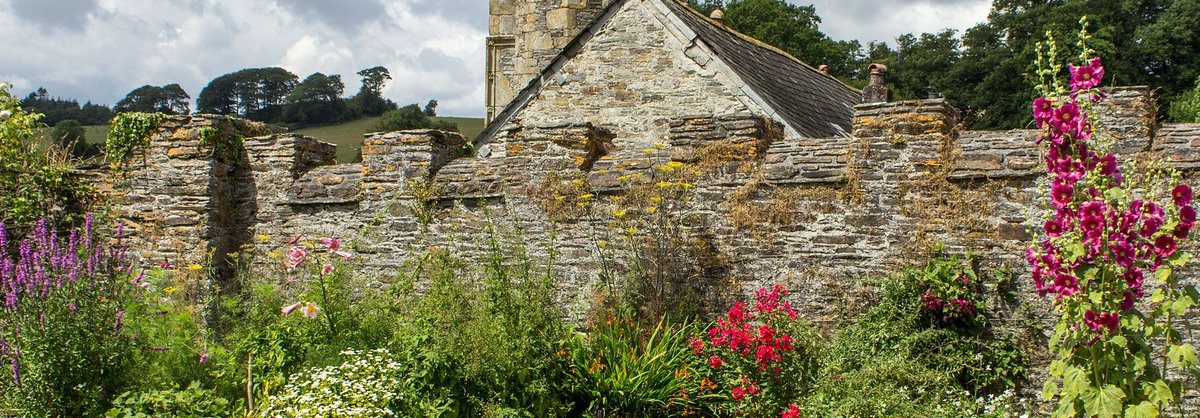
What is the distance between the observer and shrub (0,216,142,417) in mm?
5977

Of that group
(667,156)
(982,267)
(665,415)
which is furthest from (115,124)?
(982,267)

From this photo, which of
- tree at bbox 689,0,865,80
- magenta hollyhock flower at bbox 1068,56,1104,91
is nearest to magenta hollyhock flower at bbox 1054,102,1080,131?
magenta hollyhock flower at bbox 1068,56,1104,91

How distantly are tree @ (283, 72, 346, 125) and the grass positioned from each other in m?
0.86

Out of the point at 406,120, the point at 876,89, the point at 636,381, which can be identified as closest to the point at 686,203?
the point at 636,381

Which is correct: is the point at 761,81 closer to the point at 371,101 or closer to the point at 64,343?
the point at 64,343

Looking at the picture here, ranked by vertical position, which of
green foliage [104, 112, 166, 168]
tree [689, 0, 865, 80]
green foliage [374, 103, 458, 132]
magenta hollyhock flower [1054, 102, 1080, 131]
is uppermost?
tree [689, 0, 865, 80]

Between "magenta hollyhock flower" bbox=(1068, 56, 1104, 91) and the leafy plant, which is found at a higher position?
"magenta hollyhock flower" bbox=(1068, 56, 1104, 91)

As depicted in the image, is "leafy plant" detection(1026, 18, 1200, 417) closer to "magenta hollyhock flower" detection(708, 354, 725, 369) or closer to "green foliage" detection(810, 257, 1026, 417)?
"green foliage" detection(810, 257, 1026, 417)

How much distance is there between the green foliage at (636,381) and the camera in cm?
641

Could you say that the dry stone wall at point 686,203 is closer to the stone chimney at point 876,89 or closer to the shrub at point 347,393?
the shrub at point 347,393

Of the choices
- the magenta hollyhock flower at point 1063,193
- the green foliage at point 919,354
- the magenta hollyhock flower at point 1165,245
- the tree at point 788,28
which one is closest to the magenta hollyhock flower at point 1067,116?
the magenta hollyhock flower at point 1063,193

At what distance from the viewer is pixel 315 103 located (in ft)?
142

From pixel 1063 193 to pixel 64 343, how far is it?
593cm

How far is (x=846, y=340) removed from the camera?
21.4 ft
